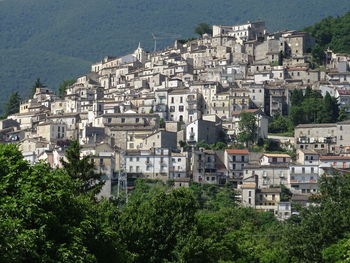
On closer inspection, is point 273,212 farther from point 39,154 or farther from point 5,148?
point 5,148

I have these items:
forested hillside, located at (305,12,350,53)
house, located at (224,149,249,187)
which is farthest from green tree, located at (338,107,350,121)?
forested hillside, located at (305,12,350,53)

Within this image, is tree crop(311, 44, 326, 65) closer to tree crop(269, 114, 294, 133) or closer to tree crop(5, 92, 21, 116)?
tree crop(269, 114, 294, 133)

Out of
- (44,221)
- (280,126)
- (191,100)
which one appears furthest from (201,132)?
(44,221)

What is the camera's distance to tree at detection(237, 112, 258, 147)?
9288cm

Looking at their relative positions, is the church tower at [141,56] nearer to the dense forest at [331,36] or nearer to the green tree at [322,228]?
the dense forest at [331,36]

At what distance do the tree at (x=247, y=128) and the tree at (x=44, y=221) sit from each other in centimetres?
6136

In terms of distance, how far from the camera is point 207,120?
317 feet

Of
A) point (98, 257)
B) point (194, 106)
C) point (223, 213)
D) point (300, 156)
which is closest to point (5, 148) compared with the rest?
point (98, 257)

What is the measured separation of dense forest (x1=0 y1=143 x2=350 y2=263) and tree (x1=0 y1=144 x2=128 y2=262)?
0.03 m

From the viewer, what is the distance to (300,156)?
86.9 metres

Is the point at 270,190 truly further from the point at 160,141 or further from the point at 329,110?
the point at 329,110

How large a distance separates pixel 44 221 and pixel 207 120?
70044mm

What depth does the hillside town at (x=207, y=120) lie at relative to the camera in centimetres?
8519

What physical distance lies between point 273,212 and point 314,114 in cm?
2145
